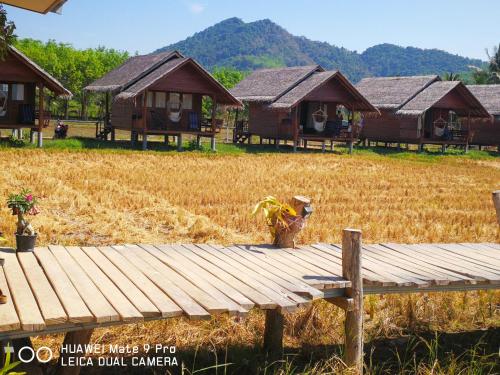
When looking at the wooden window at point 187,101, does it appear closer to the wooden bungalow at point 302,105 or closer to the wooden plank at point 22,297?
the wooden bungalow at point 302,105

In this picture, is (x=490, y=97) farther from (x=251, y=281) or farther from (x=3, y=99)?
(x=251, y=281)

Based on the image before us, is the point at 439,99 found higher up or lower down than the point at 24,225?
higher up

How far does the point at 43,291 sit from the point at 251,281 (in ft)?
5.42

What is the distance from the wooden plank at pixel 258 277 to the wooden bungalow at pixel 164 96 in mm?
18423

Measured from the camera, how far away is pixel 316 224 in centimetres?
1114

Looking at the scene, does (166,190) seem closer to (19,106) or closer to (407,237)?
(407,237)

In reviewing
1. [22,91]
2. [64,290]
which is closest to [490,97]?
[22,91]

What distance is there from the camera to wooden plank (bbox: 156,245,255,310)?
494 cm

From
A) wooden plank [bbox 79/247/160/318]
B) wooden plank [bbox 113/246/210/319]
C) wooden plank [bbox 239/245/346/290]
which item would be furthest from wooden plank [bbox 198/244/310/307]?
wooden plank [bbox 79/247/160/318]

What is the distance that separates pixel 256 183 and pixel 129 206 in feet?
16.7

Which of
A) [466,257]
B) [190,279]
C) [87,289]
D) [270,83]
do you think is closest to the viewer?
[87,289]

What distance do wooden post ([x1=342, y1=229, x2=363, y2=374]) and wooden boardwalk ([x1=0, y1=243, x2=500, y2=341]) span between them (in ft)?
0.32

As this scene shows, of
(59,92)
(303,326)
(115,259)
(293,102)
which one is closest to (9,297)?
(115,259)

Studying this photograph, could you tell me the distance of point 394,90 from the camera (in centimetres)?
3544
